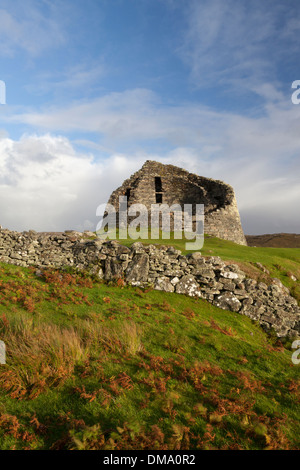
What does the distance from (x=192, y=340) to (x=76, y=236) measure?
40.6ft

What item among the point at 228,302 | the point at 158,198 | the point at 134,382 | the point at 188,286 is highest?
the point at 158,198

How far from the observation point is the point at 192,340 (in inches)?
411

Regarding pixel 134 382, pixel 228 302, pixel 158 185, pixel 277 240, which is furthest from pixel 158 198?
pixel 277 240

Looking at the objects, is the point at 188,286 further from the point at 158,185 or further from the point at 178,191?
the point at 158,185

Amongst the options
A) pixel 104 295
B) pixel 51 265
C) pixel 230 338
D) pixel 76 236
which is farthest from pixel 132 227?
pixel 230 338

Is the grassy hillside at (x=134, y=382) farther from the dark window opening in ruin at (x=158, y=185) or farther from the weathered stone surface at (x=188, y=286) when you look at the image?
the dark window opening in ruin at (x=158, y=185)

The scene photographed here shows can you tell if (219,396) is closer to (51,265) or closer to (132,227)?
(51,265)

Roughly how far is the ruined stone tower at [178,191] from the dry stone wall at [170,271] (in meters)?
18.6

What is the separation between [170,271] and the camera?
16422mm

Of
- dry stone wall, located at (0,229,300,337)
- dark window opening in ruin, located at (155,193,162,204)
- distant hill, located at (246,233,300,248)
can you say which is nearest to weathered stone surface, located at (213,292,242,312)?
dry stone wall, located at (0,229,300,337)

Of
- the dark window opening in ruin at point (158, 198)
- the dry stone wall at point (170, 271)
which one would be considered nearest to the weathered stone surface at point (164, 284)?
the dry stone wall at point (170, 271)

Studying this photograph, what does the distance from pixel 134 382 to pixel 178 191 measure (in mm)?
34557

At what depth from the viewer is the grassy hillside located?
5.83 metres

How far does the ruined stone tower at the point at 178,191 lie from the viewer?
36.3m
